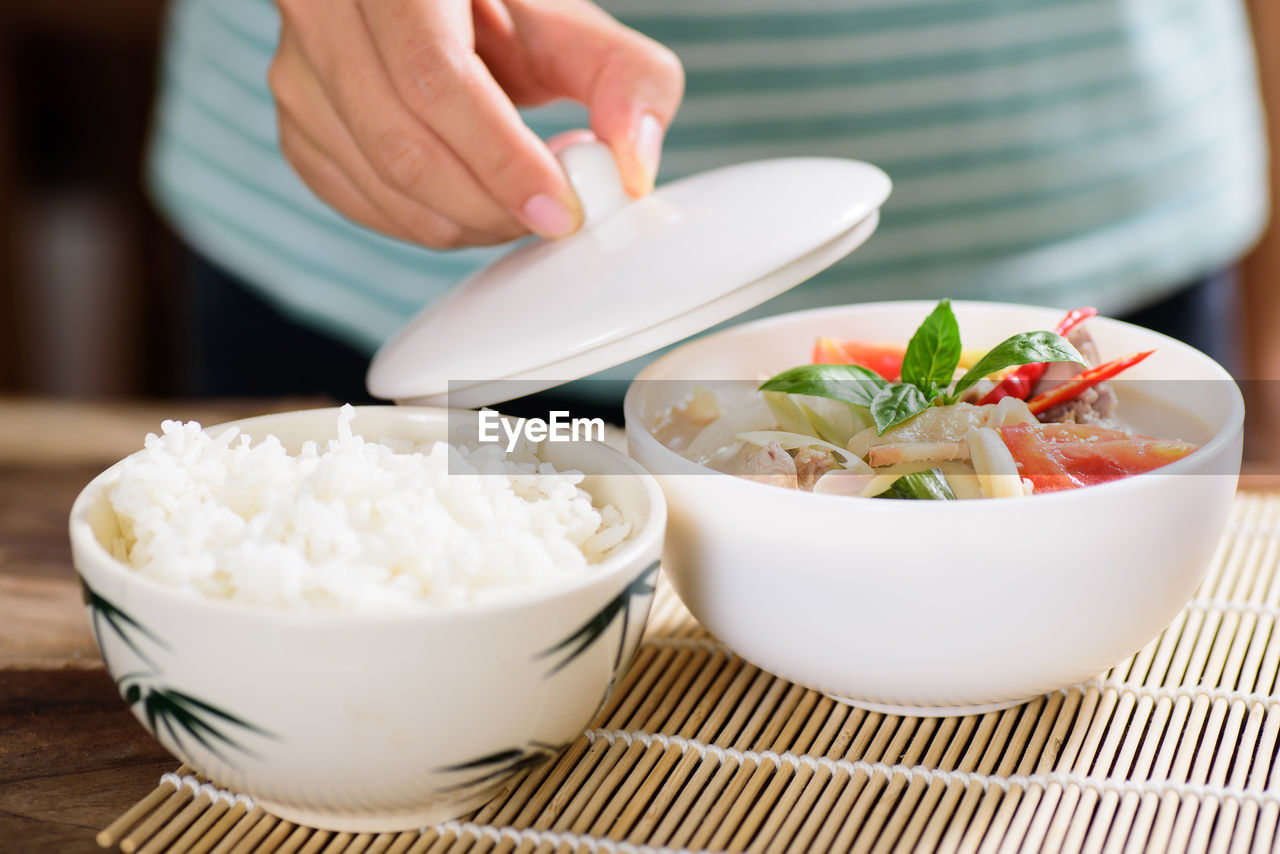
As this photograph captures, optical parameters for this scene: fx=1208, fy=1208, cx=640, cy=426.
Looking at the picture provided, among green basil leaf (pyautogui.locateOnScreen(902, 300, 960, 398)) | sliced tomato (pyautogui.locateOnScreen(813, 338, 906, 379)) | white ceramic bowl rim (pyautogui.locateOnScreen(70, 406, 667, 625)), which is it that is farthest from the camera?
A: sliced tomato (pyautogui.locateOnScreen(813, 338, 906, 379))

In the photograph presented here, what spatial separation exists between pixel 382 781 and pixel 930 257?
1219 mm

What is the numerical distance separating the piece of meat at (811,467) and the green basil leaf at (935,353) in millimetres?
127

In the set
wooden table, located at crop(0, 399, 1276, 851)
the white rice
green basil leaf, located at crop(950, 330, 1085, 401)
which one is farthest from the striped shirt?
the white rice

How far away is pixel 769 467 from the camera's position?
3.01 ft

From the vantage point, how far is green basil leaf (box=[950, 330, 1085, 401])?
3.09 ft

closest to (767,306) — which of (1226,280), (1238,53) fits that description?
(1226,280)

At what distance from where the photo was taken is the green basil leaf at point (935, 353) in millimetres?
1020

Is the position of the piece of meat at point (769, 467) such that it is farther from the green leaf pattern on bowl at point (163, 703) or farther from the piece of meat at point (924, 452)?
the green leaf pattern on bowl at point (163, 703)

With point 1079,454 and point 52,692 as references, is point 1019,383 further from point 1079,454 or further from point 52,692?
point 52,692

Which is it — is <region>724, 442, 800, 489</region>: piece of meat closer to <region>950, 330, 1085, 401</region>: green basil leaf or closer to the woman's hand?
<region>950, 330, 1085, 401</region>: green basil leaf

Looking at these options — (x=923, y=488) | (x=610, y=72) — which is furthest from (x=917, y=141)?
(x=923, y=488)

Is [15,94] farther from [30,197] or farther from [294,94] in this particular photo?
[294,94]

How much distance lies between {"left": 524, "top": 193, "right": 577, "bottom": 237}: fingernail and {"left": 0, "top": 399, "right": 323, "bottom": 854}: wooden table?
0.54 metres
